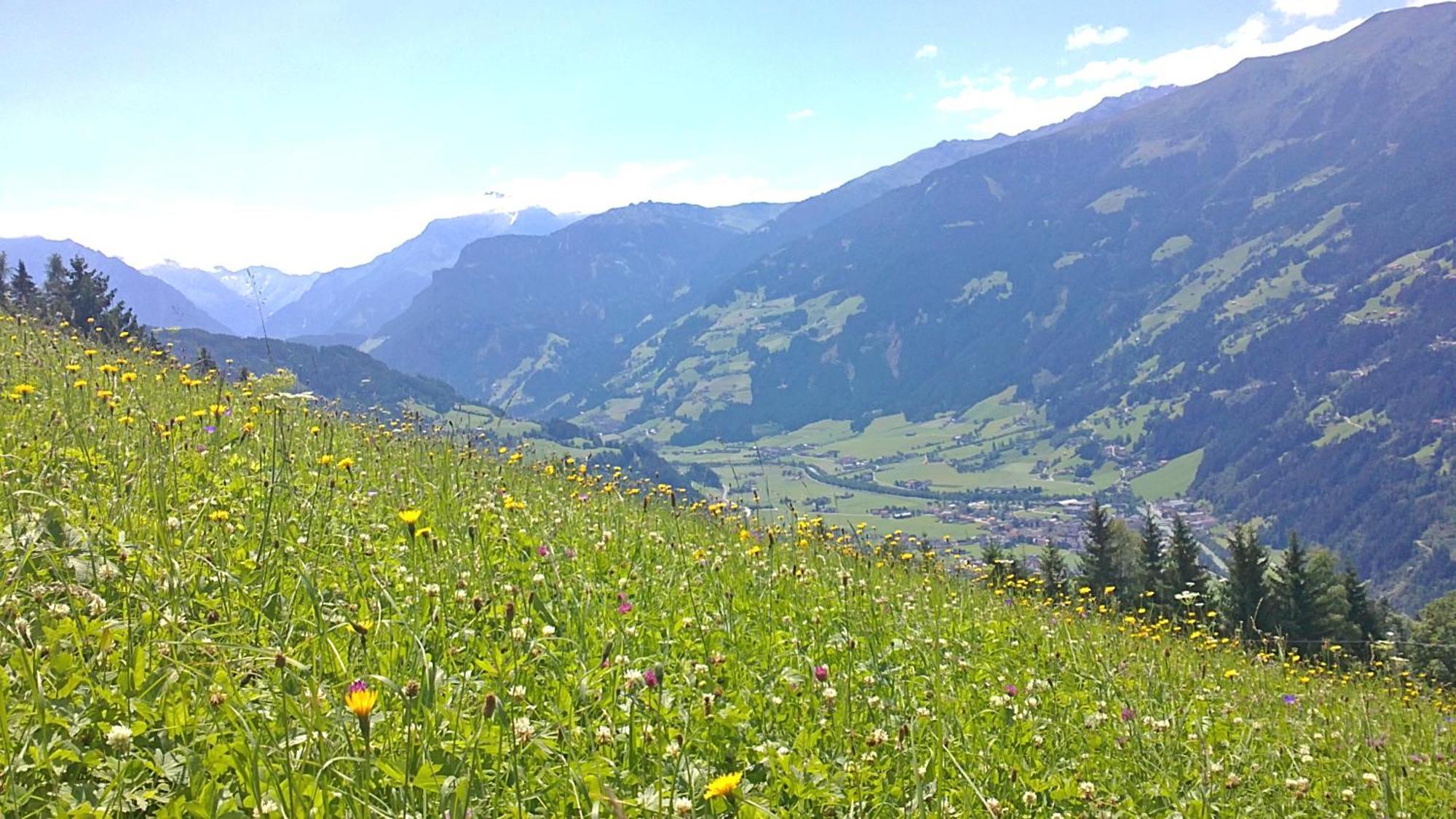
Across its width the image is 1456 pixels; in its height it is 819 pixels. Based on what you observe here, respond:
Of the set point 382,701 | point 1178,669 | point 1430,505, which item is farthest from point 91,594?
point 1430,505

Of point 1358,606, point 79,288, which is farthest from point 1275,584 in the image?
point 79,288

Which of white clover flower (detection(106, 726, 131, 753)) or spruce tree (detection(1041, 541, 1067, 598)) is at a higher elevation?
white clover flower (detection(106, 726, 131, 753))

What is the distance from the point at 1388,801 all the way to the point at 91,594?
211 inches

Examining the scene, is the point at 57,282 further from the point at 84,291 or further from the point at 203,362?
the point at 203,362

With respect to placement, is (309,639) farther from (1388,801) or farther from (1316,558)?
(1316,558)

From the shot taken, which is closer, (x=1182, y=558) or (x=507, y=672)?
(x=507, y=672)

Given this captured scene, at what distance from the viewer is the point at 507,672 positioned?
10.8 ft

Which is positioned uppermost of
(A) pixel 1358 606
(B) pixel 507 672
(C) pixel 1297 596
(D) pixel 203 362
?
(D) pixel 203 362

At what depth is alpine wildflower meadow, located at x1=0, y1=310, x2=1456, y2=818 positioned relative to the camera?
7.70 ft

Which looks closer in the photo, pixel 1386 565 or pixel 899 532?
A: pixel 899 532

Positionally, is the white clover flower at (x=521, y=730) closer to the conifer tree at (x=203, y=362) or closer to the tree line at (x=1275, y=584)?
the conifer tree at (x=203, y=362)

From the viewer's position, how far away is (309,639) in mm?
3121

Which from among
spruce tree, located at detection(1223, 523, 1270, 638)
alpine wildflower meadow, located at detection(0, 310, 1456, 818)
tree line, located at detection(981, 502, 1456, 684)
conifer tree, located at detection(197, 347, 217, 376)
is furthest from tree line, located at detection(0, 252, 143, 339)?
spruce tree, located at detection(1223, 523, 1270, 638)

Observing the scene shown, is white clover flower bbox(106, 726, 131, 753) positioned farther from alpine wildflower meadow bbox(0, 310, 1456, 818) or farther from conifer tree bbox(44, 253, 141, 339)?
conifer tree bbox(44, 253, 141, 339)
